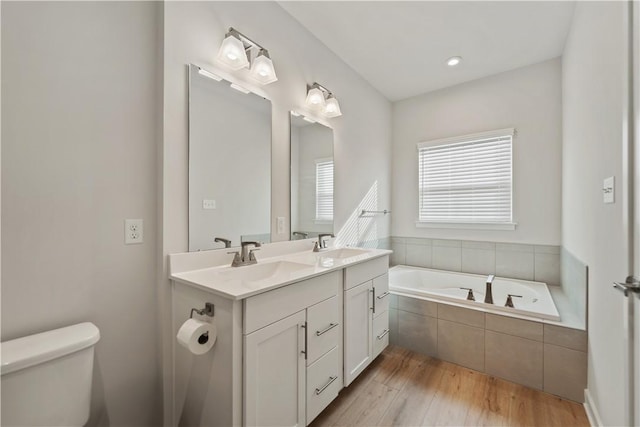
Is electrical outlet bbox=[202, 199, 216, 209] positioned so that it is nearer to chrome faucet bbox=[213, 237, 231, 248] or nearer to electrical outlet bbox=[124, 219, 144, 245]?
chrome faucet bbox=[213, 237, 231, 248]

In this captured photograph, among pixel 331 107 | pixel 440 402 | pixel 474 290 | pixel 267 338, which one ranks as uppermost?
pixel 331 107

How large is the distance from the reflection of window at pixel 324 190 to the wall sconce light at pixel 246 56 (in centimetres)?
79

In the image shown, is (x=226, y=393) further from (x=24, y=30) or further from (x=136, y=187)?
(x=24, y=30)

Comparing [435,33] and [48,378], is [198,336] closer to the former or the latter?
[48,378]

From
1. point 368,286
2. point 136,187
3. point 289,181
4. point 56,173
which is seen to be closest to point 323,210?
point 289,181

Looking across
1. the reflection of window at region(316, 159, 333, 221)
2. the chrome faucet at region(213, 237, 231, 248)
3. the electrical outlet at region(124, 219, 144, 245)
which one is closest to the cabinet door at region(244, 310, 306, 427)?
the chrome faucet at region(213, 237, 231, 248)

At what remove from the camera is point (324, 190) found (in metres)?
2.33

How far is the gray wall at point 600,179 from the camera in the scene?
1.14 metres

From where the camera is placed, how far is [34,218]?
1053 mm

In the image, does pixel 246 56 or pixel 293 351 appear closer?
pixel 293 351

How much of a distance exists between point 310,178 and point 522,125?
2.23 meters

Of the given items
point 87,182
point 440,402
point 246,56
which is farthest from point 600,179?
point 87,182

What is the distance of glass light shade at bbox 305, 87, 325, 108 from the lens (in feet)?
6.95

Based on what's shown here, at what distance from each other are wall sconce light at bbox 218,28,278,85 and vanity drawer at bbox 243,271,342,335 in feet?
4.18
